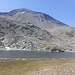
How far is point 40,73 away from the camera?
32.1 m

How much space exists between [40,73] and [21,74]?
3.00 m

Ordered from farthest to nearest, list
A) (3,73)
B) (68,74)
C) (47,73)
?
1. (3,73)
2. (47,73)
3. (68,74)

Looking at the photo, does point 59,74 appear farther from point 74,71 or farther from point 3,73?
point 3,73

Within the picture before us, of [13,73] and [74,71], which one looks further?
[13,73]

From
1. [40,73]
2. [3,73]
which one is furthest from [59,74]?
[3,73]

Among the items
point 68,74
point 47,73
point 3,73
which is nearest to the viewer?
point 68,74

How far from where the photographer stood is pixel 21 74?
3288 centimetres

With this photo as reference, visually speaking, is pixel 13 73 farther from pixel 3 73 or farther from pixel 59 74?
pixel 59 74

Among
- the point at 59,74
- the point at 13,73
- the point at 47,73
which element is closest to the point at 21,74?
the point at 13,73

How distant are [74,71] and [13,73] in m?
9.61

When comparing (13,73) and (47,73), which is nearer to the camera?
(47,73)

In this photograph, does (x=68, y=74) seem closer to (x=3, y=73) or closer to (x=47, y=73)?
(x=47, y=73)

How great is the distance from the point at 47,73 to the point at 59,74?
93.1 inches

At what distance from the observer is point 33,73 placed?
32.6m
